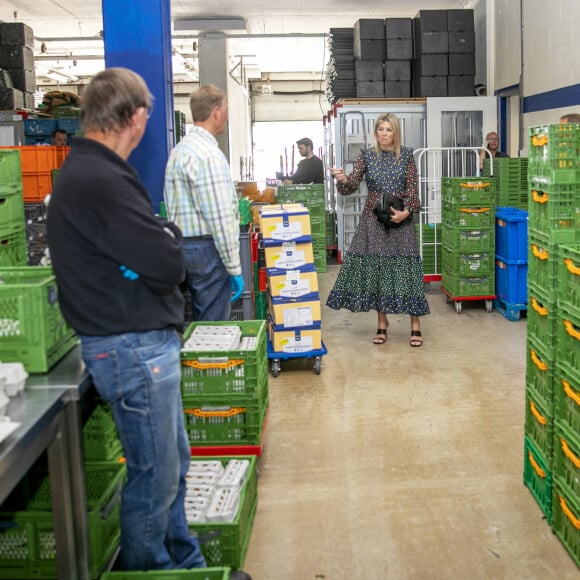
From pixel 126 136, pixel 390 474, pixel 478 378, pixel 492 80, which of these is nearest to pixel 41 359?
pixel 126 136

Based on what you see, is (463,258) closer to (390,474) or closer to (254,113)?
(390,474)

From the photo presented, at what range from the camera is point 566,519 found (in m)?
3.28

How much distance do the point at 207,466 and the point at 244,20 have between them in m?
12.4

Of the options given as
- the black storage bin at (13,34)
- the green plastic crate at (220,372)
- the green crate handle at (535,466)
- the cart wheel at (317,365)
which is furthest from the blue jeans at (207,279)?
the black storage bin at (13,34)

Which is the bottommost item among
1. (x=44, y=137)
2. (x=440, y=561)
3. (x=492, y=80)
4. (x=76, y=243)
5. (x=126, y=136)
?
(x=440, y=561)

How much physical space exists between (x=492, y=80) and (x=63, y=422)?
37.9 ft

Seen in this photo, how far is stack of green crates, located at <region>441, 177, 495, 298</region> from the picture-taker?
311 inches

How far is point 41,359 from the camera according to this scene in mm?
2494

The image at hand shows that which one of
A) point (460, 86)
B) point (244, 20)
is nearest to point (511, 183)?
point (460, 86)

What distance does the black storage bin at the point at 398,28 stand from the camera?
11.7 meters

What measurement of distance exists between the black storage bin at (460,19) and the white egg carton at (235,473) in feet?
31.7

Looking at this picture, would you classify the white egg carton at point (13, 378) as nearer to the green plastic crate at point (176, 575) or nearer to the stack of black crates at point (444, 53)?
the green plastic crate at point (176, 575)

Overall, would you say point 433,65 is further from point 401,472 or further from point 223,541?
point 223,541

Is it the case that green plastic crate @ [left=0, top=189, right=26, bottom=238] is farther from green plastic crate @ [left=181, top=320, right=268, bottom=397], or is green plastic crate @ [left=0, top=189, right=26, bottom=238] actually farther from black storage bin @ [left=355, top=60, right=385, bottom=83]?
black storage bin @ [left=355, top=60, right=385, bottom=83]
